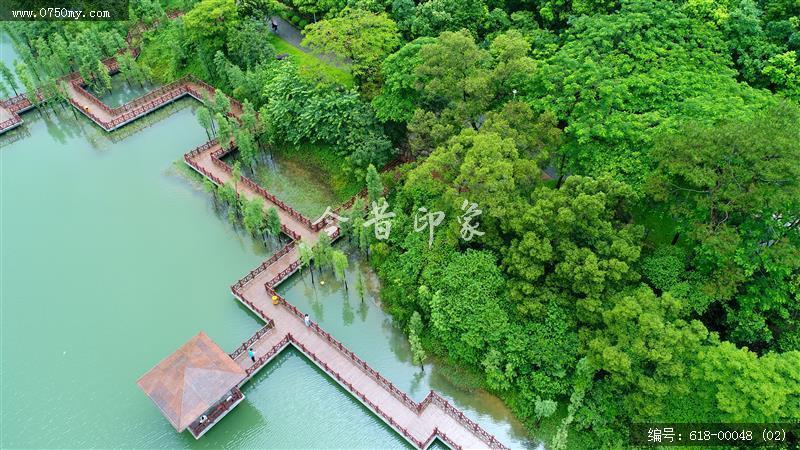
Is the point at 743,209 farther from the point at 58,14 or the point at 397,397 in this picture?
the point at 58,14

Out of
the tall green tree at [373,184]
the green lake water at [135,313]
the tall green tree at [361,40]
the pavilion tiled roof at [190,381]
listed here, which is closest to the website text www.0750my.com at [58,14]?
the green lake water at [135,313]

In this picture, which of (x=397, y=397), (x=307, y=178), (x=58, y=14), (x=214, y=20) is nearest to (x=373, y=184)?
(x=307, y=178)

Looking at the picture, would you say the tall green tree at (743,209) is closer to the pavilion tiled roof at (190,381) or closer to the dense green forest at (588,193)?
the dense green forest at (588,193)

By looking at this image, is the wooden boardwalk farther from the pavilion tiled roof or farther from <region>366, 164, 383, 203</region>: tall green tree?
<region>366, 164, 383, 203</region>: tall green tree

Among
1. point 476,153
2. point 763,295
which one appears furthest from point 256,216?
point 763,295

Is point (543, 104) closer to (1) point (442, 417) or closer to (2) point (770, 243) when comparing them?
(2) point (770, 243)

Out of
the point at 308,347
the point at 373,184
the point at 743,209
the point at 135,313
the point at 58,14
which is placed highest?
the point at 58,14

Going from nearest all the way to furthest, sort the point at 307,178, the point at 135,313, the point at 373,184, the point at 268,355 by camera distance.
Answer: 1. the point at 268,355
2. the point at 135,313
3. the point at 373,184
4. the point at 307,178

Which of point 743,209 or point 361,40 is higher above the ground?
point 361,40
